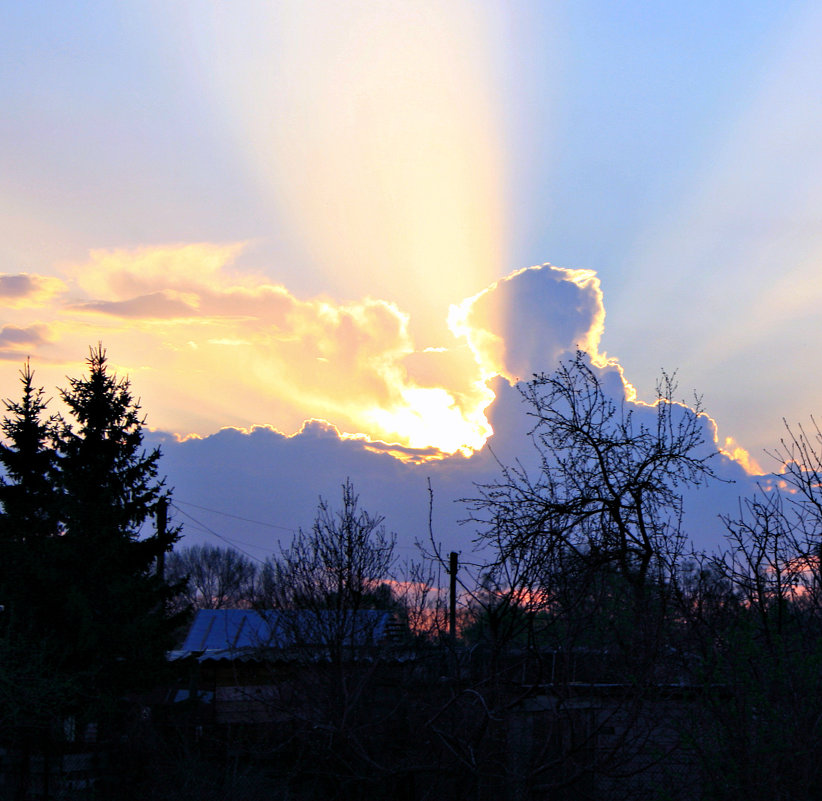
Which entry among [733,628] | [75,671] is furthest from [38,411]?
[733,628]

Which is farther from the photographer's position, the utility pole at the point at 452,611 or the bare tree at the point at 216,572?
the bare tree at the point at 216,572

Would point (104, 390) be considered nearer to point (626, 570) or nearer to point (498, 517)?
point (498, 517)

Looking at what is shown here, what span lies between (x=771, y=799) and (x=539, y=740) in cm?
372

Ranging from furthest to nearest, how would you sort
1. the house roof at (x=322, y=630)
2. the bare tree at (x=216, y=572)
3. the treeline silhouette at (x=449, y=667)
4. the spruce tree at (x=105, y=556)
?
the bare tree at (x=216, y=572), the spruce tree at (x=105, y=556), the house roof at (x=322, y=630), the treeline silhouette at (x=449, y=667)

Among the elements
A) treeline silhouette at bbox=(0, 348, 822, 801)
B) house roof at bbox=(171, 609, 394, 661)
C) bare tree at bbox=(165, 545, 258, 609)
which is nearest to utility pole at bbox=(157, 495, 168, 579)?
treeline silhouette at bbox=(0, 348, 822, 801)

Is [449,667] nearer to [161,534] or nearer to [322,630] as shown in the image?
[322,630]

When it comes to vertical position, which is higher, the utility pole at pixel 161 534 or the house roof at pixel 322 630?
the utility pole at pixel 161 534

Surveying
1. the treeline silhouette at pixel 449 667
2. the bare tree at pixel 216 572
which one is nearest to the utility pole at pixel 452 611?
the treeline silhouette at pixel 449 667

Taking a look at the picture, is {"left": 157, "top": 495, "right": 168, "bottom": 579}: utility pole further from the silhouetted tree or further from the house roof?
the house roof

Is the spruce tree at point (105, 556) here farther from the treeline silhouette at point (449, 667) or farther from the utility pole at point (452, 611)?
the utility pole at point (452, 611)

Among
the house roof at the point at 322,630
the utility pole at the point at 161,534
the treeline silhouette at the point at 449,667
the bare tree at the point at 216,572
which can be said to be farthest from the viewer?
the bare tree at the point at 216,572

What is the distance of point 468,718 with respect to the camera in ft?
34.7

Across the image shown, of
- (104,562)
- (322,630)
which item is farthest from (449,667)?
(104,562)

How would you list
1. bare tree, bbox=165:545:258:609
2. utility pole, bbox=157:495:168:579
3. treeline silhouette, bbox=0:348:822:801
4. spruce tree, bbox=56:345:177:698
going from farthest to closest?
bare tree, bbox=165:545:258:609, utility pole, bbox=157:495:168:579, spruce tree, bbox=56:345:177:698, treeline silhouette, bbox=0:348:822:801
